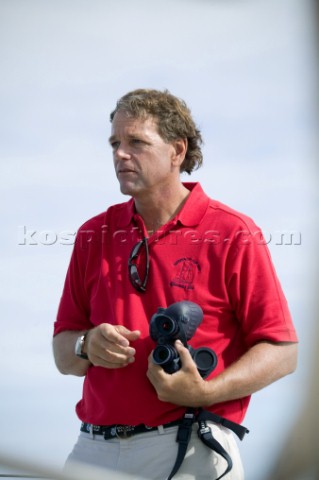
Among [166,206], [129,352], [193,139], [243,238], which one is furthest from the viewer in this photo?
[193,139]

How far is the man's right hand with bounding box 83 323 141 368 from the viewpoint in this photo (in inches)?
96.6

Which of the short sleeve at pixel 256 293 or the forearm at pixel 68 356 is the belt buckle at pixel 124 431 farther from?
the short sleeve at pixel 256 293

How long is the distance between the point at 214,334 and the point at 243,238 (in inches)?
14.8

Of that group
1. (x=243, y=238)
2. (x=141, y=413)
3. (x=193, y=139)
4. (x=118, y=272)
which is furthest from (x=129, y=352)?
(x=193, y=139)

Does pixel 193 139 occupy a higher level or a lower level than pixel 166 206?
higher

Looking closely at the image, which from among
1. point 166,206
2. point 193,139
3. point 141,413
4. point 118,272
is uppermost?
point 193,139

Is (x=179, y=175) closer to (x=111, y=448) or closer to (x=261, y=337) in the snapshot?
(x=261, y=337)

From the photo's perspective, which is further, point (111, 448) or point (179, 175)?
point (179, 175)

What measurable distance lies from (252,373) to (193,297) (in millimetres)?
346

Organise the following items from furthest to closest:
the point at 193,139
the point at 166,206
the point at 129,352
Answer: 1. the point at 193,139
2. the point at 166,206
3. the point at 129,352

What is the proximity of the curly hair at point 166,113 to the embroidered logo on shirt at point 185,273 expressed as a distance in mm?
594

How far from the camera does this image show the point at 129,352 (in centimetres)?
246

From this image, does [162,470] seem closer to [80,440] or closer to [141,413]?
[141,413]

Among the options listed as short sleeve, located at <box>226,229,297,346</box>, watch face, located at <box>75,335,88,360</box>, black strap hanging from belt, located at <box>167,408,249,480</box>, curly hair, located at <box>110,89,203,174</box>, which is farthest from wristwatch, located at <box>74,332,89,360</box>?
curly hair, located at <box>110,89,203,174</box>
